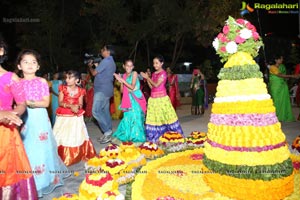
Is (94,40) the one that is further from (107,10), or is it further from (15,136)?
(15,136)

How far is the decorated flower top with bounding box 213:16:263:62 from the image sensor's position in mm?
3857

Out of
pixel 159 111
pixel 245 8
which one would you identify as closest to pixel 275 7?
pixel 245 8

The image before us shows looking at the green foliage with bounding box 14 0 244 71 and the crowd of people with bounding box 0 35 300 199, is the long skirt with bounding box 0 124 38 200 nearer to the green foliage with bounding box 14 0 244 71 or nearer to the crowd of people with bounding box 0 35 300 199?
the crowd of people with bounding box 0 35 300 199

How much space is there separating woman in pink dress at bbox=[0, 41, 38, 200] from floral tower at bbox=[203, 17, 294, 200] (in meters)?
2.10

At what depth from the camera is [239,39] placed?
3.87 metres

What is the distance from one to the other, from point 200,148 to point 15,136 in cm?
391

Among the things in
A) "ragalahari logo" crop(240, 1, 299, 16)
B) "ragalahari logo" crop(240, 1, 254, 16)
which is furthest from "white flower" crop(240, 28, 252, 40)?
"ragalahari logo" crop(240, 1, 299, 16)

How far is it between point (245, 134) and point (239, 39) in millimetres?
1094

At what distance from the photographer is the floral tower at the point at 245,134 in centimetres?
366

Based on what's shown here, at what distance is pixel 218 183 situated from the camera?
13.0 feet

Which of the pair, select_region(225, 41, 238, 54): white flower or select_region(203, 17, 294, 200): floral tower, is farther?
select_region(225, 41, 238, 54): white flower

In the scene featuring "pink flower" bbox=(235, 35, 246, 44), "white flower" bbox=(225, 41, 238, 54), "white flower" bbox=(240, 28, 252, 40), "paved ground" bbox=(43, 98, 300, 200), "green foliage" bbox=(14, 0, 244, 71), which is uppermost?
"green foliage" bbox=(14, 0, 244, 71)

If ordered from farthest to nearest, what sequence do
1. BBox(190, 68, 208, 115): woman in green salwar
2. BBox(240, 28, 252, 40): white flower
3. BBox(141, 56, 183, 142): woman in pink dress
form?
BBox(190, 68, 208, 115): woman in green salwar
BBox(141, 56, 183, 142): woman in pink dress
BBox(240, 28, 252, 40): white flower

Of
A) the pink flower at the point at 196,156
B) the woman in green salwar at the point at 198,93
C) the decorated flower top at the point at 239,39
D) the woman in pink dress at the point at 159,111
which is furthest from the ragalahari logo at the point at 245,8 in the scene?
the decorated flower top at the point at 239,39
